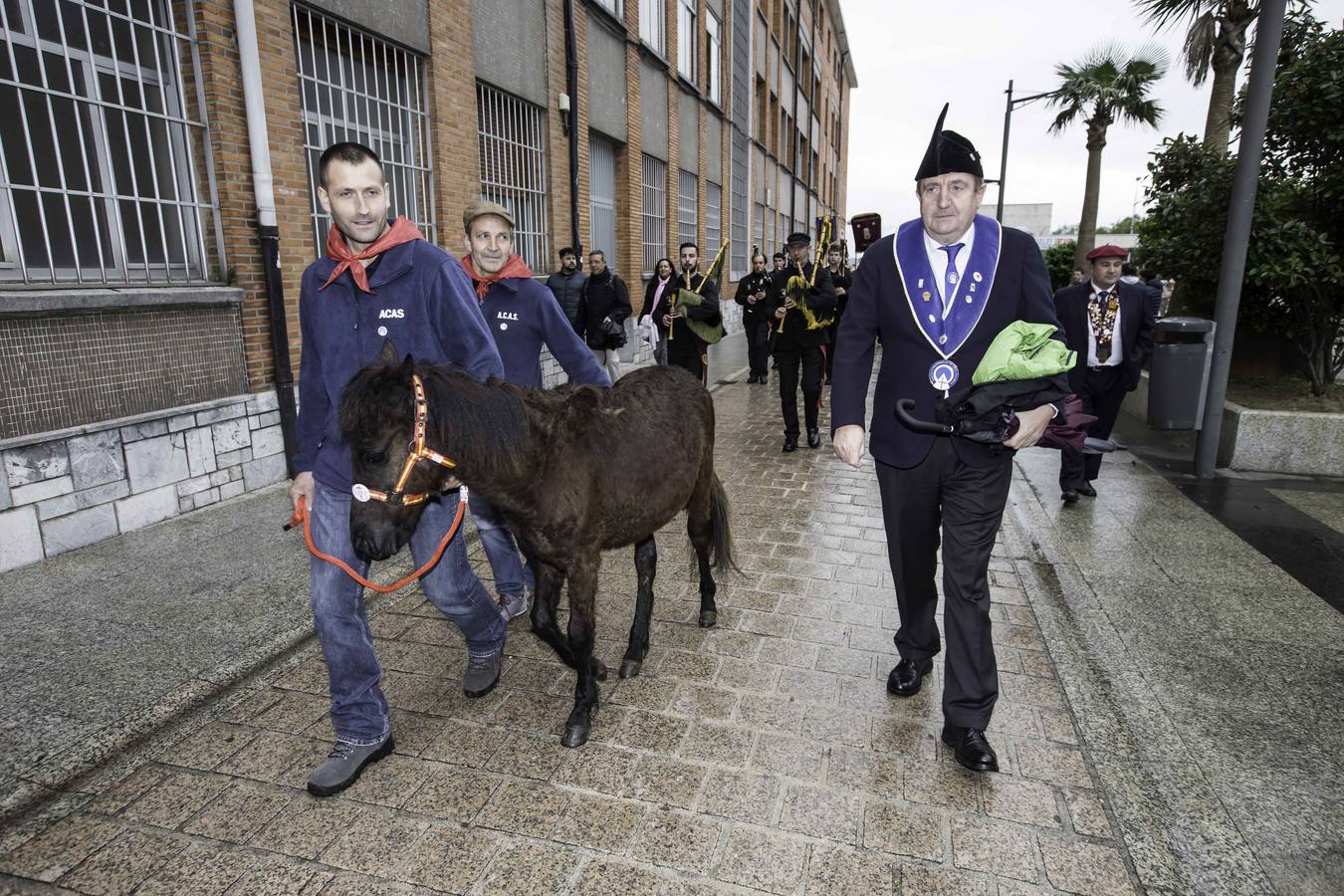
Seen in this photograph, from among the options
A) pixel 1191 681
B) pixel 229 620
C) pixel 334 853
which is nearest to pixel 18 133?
pixel 229 620

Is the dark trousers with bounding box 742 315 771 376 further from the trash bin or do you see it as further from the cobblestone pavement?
the cobblestone pavement

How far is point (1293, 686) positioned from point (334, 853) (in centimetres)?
427

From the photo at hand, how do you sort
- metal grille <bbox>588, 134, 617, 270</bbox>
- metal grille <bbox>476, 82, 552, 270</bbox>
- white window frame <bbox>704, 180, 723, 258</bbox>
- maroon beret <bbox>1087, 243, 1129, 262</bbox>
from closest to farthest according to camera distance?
maroon beret <bbox>1087, 243, 1129, 262</bbox> < metal grille <bbox>476, 82, 552, 270</bbox> < metal grille <bbox>588, 134, 617, 270</bbox> < white window frame <bbox>704, 180, 723, 258</bbox>

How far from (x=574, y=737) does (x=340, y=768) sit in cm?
91

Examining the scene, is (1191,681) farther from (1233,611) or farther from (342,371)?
(342,371)

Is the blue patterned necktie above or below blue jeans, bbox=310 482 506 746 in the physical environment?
above

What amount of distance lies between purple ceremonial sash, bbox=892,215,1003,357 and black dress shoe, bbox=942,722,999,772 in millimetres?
1512

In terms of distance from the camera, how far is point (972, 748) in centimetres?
301

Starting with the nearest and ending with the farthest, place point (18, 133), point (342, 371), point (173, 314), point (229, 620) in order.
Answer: point (342, 371), point (229, 620), point (18, 133), point (173, 314)

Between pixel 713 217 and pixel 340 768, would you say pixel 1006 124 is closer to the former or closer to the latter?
pixel 713 217

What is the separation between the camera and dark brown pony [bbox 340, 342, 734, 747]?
2.47m

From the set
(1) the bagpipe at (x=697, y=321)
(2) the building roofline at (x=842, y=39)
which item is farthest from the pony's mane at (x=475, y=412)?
(2) the building roofline at (x=842, y=39)

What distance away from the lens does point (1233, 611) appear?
4.50 m

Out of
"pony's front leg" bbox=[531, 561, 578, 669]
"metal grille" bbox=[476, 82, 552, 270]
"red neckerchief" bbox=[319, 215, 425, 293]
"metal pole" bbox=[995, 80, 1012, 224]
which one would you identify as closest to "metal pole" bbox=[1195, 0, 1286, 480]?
"pony's front leg" bbox=[531, 561, 578, 669]
